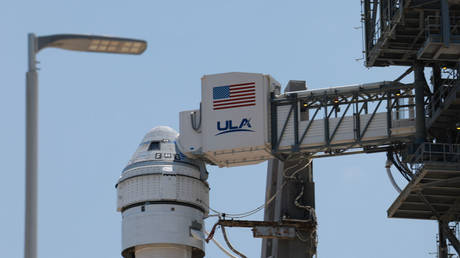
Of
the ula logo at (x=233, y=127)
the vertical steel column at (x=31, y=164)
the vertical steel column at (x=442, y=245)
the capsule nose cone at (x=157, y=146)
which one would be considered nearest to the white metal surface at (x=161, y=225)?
the capsule nose cone at (x=157, y=146)

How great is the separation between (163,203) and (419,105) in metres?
13.6

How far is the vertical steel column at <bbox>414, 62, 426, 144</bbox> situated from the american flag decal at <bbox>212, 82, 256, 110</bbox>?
7.65 m

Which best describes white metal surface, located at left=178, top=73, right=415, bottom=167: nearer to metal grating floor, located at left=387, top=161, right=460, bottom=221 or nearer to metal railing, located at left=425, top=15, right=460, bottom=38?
metal grating floor, located at left=387, top=161, right=460, bottom=221

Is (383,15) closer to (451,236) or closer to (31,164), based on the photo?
(451,236)

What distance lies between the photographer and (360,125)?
5638 centimetres

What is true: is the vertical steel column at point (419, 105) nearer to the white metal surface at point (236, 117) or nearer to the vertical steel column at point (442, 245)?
the vertical steel column at point (442, 245)

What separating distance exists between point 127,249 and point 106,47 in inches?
1387

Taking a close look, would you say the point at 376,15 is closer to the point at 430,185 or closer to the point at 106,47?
the point at 430,185

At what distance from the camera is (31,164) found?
82.6ft

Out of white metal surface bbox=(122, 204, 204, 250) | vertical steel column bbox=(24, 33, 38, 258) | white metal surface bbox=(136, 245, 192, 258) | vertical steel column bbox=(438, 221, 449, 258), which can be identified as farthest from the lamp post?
vertical steel column bbox=(438, 221, 449, 258)

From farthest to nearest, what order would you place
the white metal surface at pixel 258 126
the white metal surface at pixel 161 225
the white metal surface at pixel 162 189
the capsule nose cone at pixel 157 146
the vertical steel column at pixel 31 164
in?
the capsule nose cone at pixel 157 146 < the white metal surface at pixel 162 189 < the white metal surface at pixel 161 225 < the white metal surface at pixel 258 126 < the vertical steel column at pixel 31 164

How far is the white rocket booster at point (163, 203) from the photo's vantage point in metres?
59.4

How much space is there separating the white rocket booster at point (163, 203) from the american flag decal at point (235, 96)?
4027mm

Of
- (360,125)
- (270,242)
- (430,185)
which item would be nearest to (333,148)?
(360,125)
